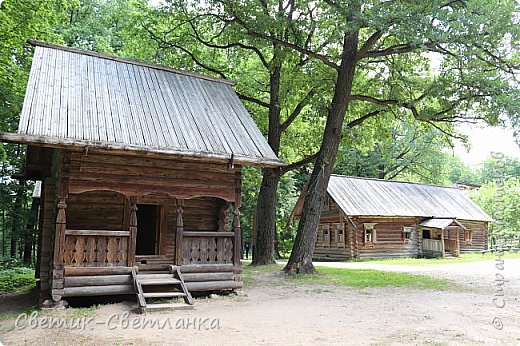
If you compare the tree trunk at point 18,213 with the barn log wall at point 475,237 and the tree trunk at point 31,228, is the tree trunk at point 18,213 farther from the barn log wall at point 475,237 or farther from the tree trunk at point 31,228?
the barn log wall at point 475,237

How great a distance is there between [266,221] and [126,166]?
1033 cm

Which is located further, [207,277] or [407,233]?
[407,233]

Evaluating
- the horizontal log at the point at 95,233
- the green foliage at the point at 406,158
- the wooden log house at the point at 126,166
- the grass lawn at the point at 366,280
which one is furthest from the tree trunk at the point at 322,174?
the green foliage at the point at 406,158

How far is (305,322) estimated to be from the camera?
28.6ft

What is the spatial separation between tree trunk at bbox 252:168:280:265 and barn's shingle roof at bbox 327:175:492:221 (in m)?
9.08

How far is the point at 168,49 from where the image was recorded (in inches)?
834

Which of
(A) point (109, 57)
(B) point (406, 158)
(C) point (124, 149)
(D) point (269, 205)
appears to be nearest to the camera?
(C) point (124, 149)

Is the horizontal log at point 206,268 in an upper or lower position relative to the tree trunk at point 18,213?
lower

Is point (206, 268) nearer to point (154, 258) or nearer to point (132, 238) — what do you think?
point (154, 258)

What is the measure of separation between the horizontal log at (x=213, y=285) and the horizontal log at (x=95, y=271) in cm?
164

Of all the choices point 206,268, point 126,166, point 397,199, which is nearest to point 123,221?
point 126,166

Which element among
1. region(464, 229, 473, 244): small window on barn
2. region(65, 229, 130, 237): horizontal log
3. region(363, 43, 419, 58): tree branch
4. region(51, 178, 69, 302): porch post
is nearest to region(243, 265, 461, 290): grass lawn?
region(65, 229, 130, 237): horizontal log

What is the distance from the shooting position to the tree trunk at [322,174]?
16125 mm

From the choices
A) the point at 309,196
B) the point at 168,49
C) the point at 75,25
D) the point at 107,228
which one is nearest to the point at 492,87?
the point at 309,196
